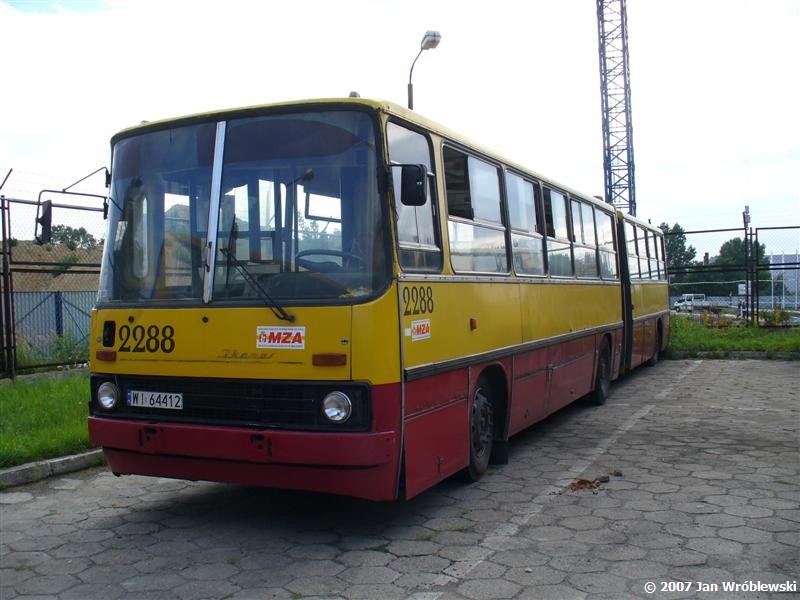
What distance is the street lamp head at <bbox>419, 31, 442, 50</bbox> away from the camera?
12.1 meters

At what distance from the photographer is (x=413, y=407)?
207 inches

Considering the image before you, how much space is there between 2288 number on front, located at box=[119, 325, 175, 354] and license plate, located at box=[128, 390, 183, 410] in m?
0.30

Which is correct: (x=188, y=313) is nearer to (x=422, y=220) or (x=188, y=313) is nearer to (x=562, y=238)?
(x=422, y=220)

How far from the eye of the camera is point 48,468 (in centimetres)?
712

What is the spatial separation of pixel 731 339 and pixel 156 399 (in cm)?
1662

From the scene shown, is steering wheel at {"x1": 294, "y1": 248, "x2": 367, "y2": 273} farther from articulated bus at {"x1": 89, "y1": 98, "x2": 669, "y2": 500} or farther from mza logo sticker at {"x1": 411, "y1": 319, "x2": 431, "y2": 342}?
mza logo sticker at {"x1": 411, "y1": 319, "x2": 431, "y2": 342}

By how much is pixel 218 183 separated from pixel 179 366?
1.27m

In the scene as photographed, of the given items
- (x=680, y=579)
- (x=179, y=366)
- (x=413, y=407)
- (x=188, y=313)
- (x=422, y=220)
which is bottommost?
(x=680, y=579)

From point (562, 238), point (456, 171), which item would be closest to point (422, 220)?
point (456, 171)

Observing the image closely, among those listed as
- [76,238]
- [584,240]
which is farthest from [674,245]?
[76,238]

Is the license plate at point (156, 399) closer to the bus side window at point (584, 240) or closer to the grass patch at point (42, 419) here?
the grass patch at point (42, 419)

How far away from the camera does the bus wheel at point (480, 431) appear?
6574 mm

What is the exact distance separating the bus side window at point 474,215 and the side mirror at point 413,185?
1054 mm

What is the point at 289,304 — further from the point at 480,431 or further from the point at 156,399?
the point at 480,431
